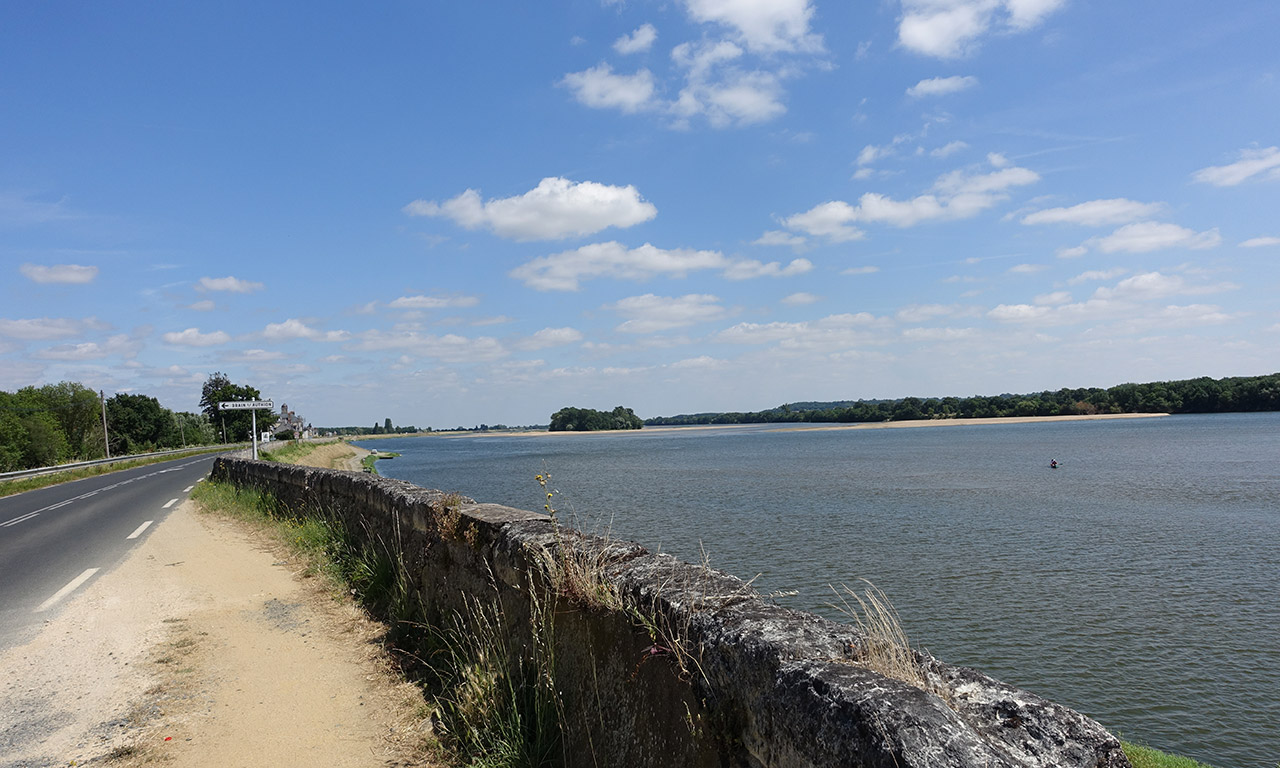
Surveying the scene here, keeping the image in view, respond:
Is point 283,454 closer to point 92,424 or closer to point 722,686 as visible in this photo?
point 722,686

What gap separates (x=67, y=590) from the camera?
8086 millimetres

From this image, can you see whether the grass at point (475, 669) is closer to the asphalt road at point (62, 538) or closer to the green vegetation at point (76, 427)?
the asphalt road at point (62, 538)

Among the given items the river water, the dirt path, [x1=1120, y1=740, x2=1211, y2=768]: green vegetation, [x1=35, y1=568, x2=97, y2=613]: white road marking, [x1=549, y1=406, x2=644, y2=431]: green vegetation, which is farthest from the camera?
[x1=549, y1=406, x2=644, y2=431]: green vegetation

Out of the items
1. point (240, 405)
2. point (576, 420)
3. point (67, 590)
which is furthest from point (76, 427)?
point (576, 420)

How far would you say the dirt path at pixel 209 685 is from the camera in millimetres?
4055

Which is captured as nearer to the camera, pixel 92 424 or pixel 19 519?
pixel 19 519

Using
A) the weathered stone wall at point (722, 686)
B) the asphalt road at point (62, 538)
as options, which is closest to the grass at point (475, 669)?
the weathered stone wall at point (722, 686)

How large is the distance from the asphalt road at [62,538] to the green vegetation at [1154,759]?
985 cm

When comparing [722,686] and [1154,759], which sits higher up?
[722,686]

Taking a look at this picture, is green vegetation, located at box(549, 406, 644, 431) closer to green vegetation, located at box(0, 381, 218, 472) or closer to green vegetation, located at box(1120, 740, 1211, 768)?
green vegetation, located at box(0, 381, 218, 472)

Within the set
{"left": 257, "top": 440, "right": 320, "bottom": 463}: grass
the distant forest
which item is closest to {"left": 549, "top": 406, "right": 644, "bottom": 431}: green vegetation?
the distant forest

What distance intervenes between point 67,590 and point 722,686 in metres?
8.87

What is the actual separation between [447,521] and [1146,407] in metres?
152

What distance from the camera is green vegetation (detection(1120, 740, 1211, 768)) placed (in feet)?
20.7
